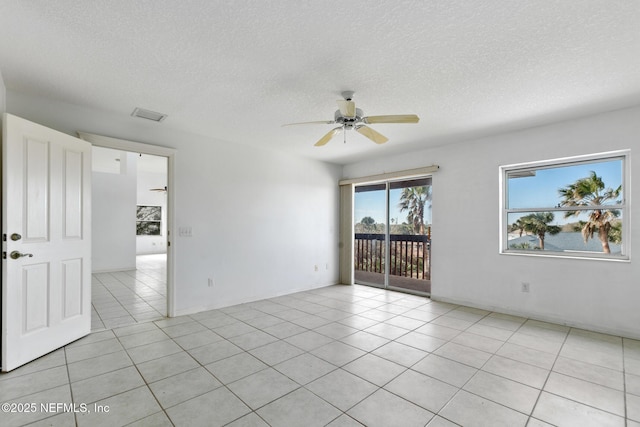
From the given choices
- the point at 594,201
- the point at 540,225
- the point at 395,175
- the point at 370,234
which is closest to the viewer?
the point at 594,201

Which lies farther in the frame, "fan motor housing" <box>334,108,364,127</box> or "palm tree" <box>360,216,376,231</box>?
"palm tree" <box>360,216,376,231</box>

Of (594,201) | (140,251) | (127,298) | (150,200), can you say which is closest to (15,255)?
(127,298)

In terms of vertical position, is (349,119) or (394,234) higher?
(349,119)

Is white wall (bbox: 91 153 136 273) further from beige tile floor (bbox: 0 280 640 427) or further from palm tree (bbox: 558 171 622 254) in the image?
palm tree (bbox: 558 171 622 254)

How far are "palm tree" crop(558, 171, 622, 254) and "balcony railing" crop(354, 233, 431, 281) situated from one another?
208cm

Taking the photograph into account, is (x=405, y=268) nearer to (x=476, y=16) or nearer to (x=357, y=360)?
(x=357, y=360)

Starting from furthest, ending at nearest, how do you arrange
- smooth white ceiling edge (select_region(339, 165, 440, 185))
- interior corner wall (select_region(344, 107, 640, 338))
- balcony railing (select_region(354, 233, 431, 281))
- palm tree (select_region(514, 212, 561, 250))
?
balcony railing (select_region(354, 233, 431, 281)), smooth white ceiling edge (select_region(339, 165, 440, 185)), palm tree (select_region(514, 212, 561, 250)), interior corner wall (select_region(344, 107, 640, 338))

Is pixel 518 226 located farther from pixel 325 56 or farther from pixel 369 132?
pixel 325 56

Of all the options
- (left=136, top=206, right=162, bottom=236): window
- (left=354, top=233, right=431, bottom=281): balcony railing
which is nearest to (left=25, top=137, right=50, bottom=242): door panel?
(left=354, top=233, right=431, bottom=281): balcony railing

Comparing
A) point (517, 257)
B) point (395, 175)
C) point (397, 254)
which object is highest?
point (395, 175)

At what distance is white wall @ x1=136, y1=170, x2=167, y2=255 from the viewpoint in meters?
10.6

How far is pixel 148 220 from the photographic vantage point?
35.8 feet

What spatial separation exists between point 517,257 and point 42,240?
539 cm

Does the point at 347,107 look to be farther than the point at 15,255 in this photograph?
Yes
